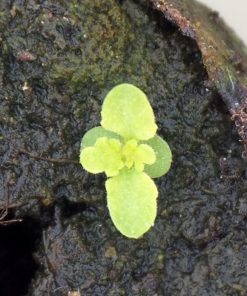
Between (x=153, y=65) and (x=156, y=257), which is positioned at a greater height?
(x=153, y=65)

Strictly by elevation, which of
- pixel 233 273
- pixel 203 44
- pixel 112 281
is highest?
pixel 203 44

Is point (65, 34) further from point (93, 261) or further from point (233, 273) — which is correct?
point (233, 273)

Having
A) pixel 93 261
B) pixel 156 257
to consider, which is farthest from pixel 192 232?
pixel 93 261

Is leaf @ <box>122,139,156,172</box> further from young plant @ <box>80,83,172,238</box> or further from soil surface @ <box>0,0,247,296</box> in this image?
soil surface @ <box>0,0,247,296</box>

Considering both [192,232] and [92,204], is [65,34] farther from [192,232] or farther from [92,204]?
[192,232]

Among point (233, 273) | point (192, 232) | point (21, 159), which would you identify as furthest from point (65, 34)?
point (233, 273)

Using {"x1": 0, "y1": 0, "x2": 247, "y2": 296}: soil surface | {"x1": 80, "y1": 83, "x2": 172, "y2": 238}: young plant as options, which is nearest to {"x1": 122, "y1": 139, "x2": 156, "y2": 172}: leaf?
{"x1": 80, "y1": 83, "x2": 172, "y2": 238}: young plant
